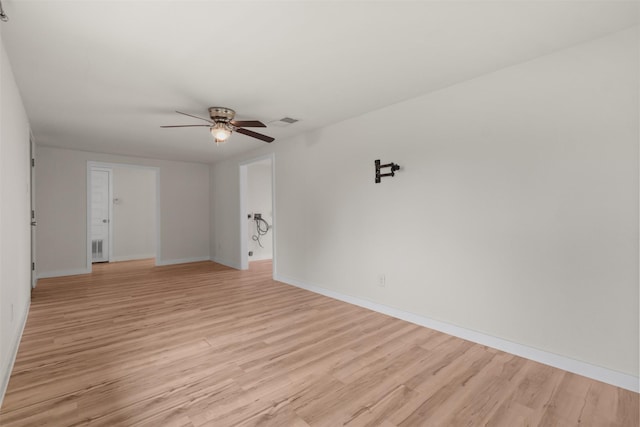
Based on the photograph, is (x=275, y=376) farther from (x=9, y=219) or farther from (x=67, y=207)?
(x=67, y=207)

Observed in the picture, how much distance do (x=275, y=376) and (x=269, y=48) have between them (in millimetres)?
2338

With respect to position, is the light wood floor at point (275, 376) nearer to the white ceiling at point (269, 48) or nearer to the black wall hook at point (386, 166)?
the black wall hook at point (386, 166)

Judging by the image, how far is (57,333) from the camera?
2.84 meters

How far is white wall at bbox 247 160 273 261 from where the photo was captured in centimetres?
714

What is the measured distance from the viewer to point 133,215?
7.48 metres

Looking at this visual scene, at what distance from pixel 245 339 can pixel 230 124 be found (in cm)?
222

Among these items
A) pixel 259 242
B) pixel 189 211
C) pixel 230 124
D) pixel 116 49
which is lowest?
pixel 259 242

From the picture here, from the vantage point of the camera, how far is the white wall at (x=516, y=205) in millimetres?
1996

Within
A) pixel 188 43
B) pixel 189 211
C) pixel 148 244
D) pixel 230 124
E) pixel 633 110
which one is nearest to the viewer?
pixel 633 110

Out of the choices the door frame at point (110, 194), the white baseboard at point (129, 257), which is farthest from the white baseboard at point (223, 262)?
the white baseboard at point (129, 257)

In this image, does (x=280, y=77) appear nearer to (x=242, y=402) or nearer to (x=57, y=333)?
(x=242, y=402)

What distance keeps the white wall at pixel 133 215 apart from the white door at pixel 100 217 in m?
0.15

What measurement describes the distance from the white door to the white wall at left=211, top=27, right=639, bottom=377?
6.25 meters

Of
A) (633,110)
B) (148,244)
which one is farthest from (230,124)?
(148,244)
